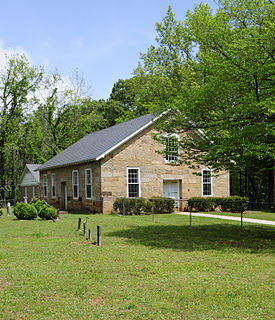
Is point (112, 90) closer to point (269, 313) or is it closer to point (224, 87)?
point (224, 87)

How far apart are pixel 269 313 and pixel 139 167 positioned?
770 inches

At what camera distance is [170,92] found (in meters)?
34.3

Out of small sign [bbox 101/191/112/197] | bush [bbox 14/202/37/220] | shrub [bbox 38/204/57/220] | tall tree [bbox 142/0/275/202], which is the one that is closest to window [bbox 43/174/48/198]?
small sign [bbox 101/191/112/197]

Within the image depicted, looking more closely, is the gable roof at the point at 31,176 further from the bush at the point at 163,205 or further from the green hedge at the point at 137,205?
the bush at the point at 163,205

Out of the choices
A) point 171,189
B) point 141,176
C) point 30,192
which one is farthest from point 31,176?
point 171,189

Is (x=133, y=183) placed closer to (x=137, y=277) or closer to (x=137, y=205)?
(x=137, y=205)

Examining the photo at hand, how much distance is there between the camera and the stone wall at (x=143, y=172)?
950 inches

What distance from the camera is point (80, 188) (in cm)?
2738

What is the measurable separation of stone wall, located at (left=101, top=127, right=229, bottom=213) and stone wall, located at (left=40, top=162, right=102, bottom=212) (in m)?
0.67

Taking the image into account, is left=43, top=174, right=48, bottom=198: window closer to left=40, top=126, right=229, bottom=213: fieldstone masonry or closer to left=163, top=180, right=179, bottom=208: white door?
left=40, top=126, right=229, bottom=213: fieldstone masonry

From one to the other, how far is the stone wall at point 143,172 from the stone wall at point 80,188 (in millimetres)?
666

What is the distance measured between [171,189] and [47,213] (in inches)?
391

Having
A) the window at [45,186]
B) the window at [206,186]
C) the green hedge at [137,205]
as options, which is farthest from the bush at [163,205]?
the window at [45,186]

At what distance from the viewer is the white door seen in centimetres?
2672
